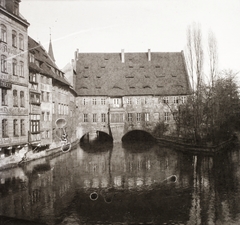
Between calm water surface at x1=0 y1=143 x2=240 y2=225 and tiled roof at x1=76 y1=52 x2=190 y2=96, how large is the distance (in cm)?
1927

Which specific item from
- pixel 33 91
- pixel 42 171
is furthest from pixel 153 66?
pixel 42 171

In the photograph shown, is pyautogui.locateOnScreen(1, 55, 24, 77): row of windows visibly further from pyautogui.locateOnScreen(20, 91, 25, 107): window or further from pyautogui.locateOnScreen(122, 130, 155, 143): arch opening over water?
pyautogui.locateOnScreen(122, 130, 155, 143): arch opening over water

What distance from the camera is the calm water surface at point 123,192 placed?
10.5 meters

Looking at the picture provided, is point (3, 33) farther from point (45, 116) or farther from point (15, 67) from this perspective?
point (45, 116)

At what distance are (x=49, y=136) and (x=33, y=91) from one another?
5.24 metres

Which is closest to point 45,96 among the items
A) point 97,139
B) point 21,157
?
point 21,157

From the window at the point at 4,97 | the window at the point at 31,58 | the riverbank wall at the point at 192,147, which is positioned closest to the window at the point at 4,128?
the window at the point at 4,97

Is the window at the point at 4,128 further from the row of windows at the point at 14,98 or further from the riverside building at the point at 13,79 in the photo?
the row of windows at the point at 14,98

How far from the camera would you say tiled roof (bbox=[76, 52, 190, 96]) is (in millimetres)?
40562

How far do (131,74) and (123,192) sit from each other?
2981cm

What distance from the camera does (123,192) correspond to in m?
13.8

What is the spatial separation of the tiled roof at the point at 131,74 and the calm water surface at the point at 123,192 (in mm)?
19266

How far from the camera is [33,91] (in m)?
22.6

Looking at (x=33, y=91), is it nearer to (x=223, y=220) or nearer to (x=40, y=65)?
(x=40, y=65)
